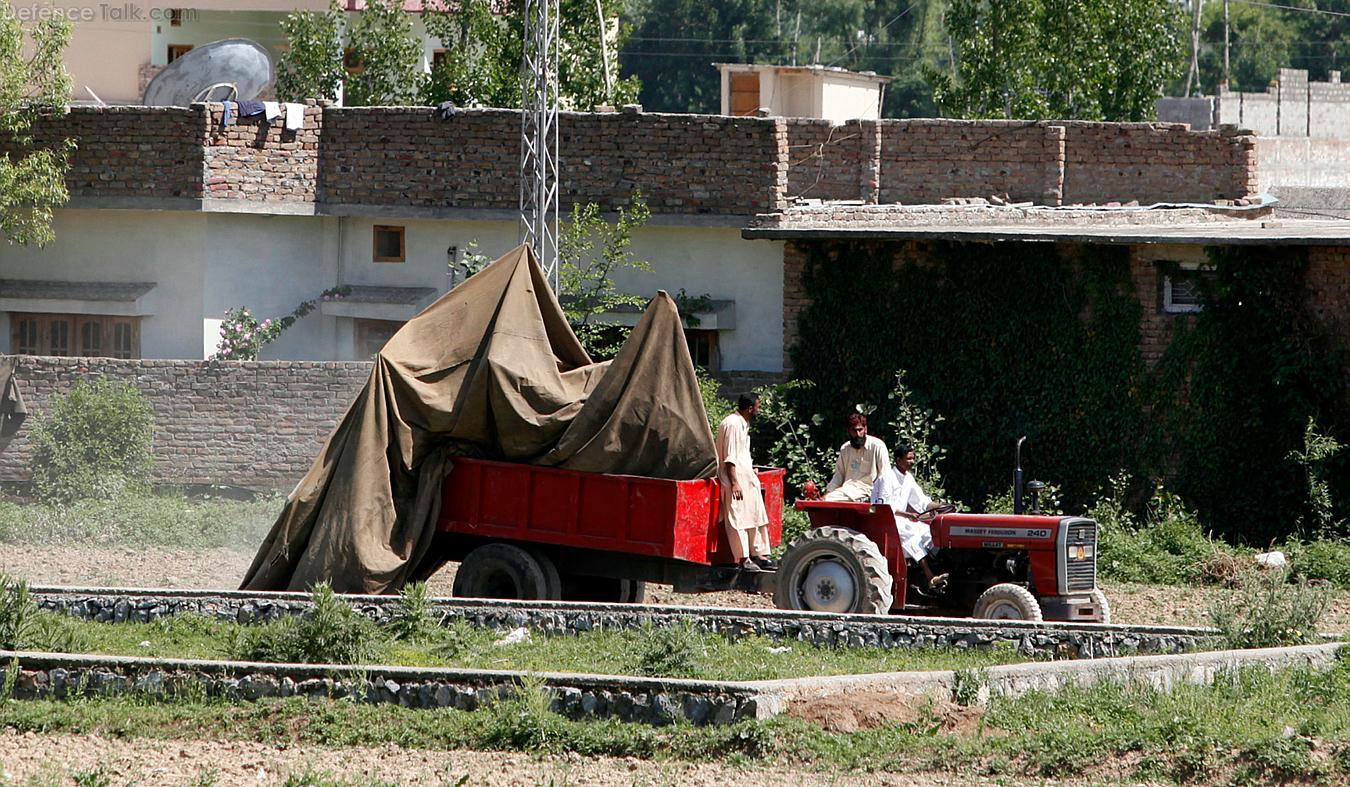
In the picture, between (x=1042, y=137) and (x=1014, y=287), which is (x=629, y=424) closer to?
(x=1014, y=287)

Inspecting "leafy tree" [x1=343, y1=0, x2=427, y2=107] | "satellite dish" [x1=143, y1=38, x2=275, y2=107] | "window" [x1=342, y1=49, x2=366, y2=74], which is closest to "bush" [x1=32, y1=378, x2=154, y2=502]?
"satellite dish" [x1=143, y1=38, x2=275, y2=107]

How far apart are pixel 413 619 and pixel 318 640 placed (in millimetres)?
1379

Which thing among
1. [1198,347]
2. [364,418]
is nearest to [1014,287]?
[1198,347]

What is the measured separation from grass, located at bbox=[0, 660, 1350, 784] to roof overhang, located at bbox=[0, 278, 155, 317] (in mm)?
14390

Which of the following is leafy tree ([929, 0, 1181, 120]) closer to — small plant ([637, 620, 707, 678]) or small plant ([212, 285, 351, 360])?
small plant ([212, 285, 351, 360])

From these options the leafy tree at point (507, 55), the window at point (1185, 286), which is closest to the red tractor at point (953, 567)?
the window at point (1185, 286)

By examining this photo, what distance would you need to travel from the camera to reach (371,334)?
25500 mm

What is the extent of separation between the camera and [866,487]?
580 inches

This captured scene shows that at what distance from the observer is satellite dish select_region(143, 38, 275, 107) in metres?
29.9

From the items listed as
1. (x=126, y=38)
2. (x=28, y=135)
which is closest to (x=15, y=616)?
(x=28, y=135)

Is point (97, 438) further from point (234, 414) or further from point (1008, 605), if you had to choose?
point (1008, 605)

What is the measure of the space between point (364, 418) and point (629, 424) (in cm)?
211

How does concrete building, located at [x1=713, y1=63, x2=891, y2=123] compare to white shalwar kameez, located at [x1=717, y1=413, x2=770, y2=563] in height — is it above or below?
above

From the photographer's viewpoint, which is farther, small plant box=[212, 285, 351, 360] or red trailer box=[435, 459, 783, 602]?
small plant box=[212, 285, 351, 360]
